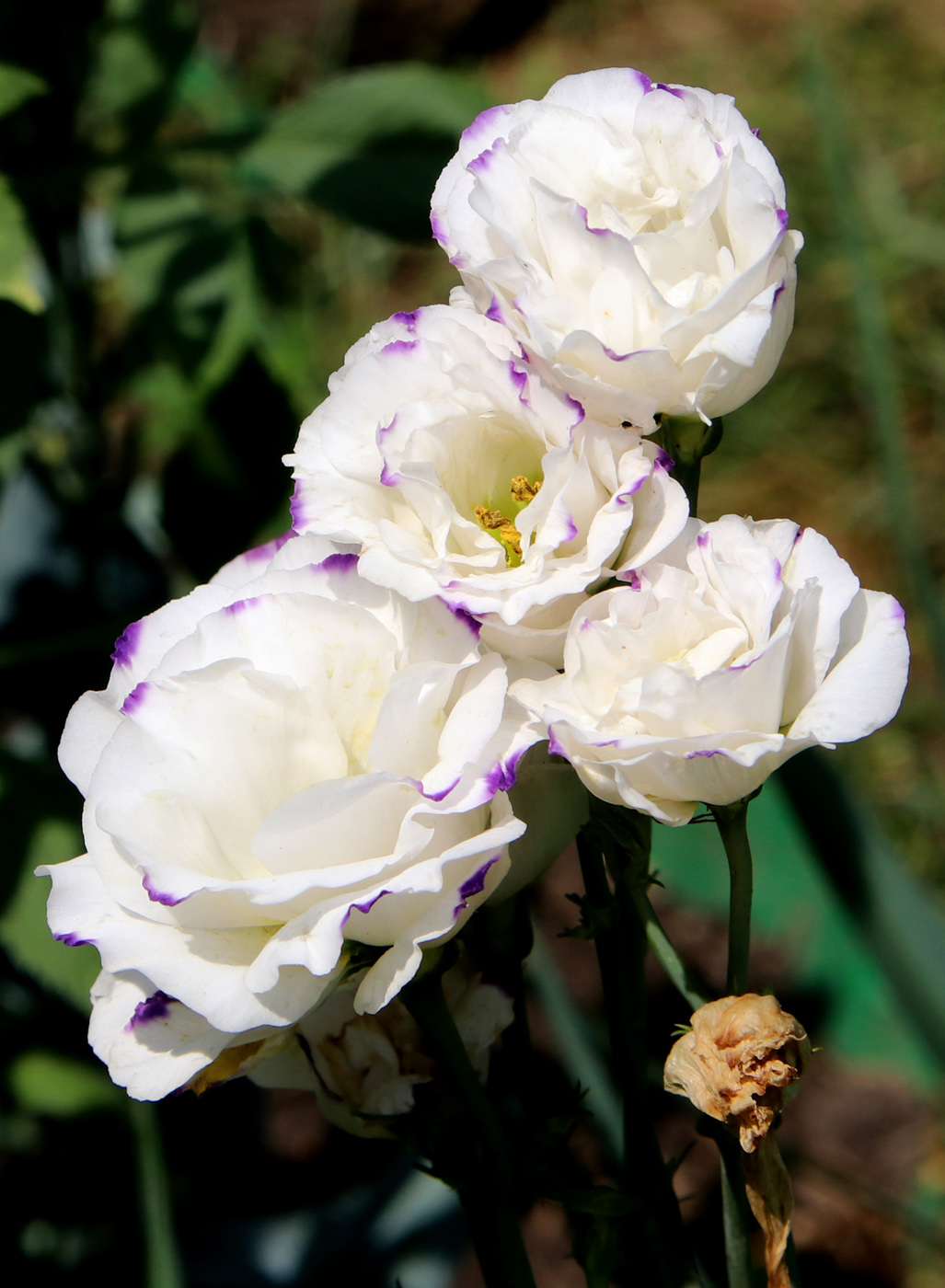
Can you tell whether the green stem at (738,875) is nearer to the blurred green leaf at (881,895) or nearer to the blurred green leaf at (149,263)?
the blurred green leaf at (881,895)

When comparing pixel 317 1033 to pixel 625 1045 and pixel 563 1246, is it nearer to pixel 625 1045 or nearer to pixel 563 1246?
pixel 625 1045

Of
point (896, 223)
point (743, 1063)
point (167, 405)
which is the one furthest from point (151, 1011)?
point (896, 223)

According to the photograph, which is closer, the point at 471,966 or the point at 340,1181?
the point at 471,966

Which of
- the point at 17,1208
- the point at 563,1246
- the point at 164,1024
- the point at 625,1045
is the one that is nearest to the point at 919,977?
the point at 625,1045

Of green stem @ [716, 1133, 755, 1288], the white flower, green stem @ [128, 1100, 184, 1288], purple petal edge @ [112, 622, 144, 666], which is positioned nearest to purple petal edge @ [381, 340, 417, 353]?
the white flower

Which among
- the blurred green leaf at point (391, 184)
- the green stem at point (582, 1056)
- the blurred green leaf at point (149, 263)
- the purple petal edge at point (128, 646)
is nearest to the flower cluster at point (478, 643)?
the purple petal edge at point (128, 646)

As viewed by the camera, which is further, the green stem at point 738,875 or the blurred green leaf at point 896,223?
the blurred green leaf at point 896,223
